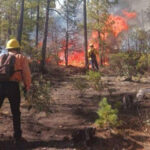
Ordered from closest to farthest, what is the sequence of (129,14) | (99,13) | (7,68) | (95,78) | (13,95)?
1. (7,68)
2. (13,95)
3. (95,78)
4. (99,13)
5. (129,14)

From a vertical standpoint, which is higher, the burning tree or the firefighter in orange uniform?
the burning tree

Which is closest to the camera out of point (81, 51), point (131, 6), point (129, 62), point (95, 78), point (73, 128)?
point (73, 128)

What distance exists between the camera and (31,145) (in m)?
4.97

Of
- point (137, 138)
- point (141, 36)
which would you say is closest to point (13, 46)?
point (137, 138)

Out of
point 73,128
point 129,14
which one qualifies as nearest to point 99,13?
point 73,128

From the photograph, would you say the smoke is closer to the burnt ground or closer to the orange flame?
the orange flame

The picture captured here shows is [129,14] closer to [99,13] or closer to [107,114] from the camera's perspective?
[99,13]

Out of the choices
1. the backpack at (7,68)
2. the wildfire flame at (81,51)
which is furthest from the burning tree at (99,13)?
the backpack at (7,68)

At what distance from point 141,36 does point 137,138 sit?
13.6 meters

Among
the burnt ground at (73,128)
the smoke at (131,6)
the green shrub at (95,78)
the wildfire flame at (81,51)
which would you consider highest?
the smoke at (131,6)

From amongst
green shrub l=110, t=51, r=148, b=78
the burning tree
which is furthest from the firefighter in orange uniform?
the burning tree

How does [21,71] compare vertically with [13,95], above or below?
above

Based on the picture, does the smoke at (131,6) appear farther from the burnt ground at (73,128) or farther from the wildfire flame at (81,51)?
the burnt ground at (73,128)

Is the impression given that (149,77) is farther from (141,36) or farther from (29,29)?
(29,29)
